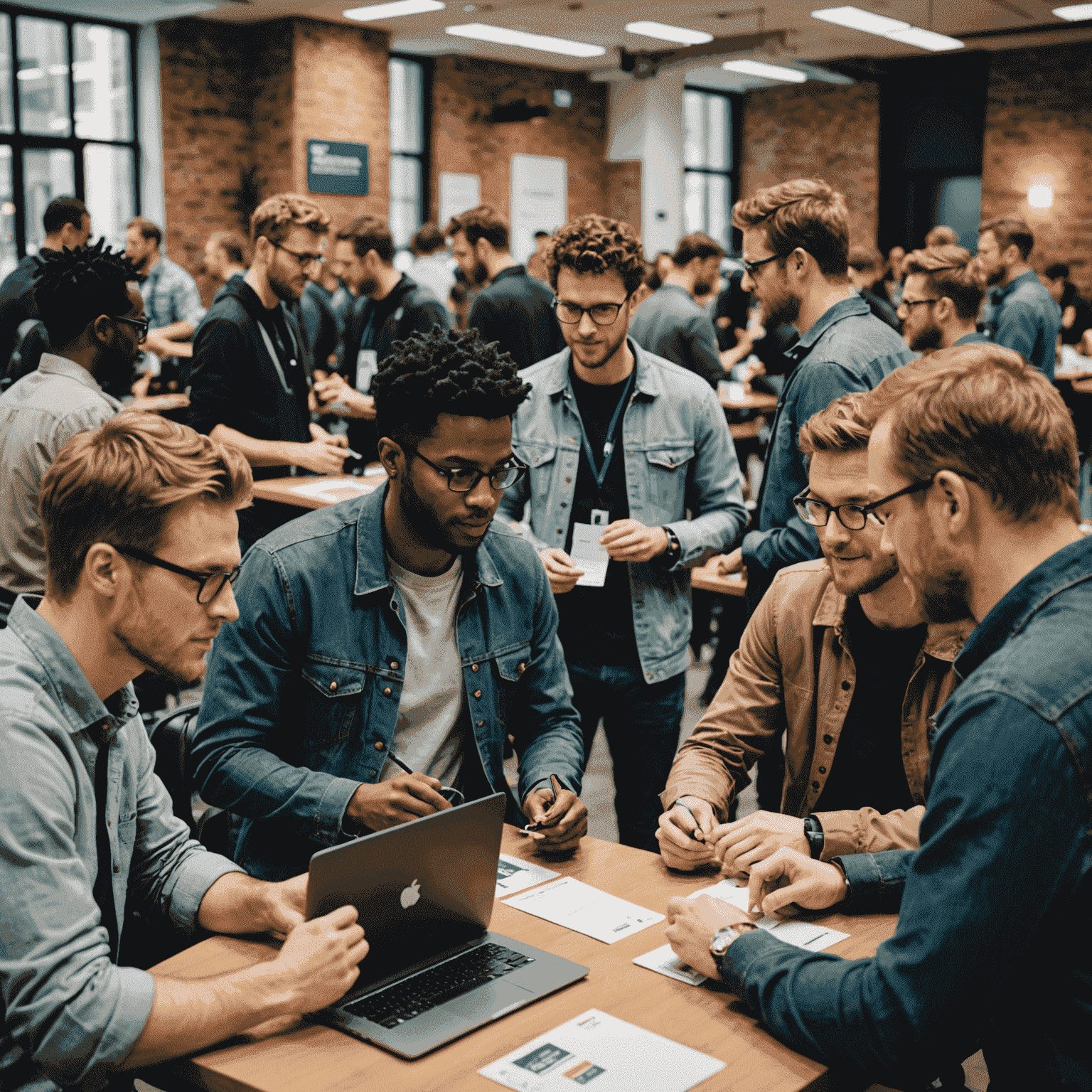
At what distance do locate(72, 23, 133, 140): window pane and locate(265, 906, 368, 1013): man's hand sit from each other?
10.8 m

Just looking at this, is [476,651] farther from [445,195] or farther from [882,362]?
A: [445,195]

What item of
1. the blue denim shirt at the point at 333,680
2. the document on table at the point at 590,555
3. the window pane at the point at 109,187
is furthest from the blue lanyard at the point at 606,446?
the window pane at the point at 109,187

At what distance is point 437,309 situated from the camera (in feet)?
16.3

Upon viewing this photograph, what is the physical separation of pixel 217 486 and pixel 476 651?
66 centimetres

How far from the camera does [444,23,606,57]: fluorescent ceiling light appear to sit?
11579 mm

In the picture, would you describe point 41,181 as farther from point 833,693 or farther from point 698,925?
point 698,925

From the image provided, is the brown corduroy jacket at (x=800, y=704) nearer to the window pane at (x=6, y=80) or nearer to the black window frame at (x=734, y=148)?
the window pane at (x=6, y=80)

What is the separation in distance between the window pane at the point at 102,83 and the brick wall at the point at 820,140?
7.56 metres

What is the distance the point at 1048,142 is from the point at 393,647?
1345 cm

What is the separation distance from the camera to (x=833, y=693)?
203cm

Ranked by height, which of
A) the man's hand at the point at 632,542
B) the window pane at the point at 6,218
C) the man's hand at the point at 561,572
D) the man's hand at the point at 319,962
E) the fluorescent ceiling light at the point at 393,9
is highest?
the fluorescent ceiling light at the point at 393,9

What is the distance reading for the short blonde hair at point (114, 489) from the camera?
55.9 inches

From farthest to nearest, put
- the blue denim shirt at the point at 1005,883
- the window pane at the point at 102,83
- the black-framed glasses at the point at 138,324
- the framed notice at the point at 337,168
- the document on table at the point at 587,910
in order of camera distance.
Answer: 1. the framed notice at the point at 337,168
2. the window pane at the point at 102,83
3. the black-framed glasses at the point at 138,324
4. the document on table at the point at 587,910
5. the blue denim shirt at the point at 1005,883

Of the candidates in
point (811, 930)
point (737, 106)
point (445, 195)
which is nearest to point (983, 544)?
point (811, 930)
